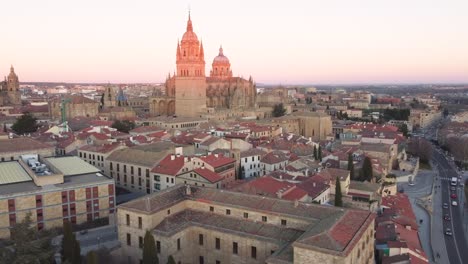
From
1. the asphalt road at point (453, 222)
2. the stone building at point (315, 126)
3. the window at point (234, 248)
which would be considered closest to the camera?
the window at point (234, 248)

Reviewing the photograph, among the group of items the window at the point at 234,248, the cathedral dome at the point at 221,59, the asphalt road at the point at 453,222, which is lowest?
the asphalt road at the point at 453,222

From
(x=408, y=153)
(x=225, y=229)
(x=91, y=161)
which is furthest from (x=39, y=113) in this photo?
(x=225, y=229)

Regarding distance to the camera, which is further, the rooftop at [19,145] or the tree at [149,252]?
the rooftop at [19,145]

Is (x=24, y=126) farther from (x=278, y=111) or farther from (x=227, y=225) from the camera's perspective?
(x=278, y=111)

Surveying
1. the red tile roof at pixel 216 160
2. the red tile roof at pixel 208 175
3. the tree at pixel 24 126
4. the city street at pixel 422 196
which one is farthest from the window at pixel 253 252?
the tree at pixel 24 126

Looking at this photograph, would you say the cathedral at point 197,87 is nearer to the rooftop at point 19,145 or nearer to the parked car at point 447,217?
the rooftop at point 19,145
